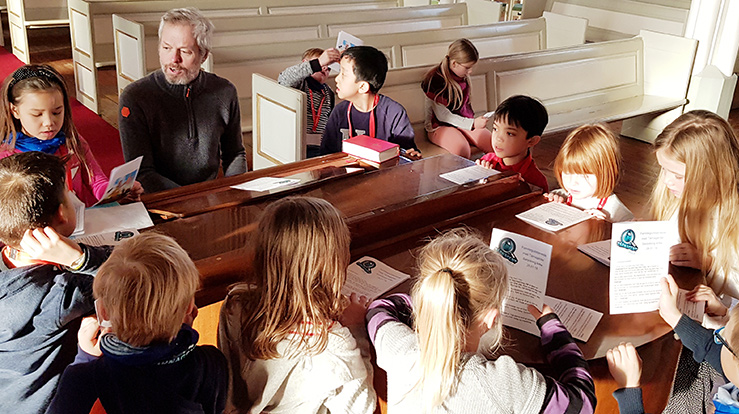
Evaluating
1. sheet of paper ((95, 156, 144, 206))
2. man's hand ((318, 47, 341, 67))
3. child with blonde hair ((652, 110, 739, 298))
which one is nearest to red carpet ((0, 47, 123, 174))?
man's hand ((318, 47, 341, 67))

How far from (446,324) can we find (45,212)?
1.12 meters

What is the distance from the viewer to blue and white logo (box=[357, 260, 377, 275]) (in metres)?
2.32

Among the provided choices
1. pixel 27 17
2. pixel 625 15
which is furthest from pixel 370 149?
pixel 27 17

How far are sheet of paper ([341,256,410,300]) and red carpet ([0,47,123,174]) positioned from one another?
11.7 feet

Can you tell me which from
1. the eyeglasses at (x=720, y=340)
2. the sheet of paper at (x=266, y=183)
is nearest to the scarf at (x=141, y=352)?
the sheet of paper at (x=266, y=183)

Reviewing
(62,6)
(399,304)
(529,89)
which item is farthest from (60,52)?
(399,304)

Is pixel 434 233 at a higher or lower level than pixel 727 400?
higher

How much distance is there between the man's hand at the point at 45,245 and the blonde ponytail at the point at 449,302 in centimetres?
94

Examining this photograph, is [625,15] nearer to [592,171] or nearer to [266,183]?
[592,171]

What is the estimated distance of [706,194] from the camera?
2689 mm

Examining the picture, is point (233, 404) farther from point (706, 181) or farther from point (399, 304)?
point (706, 181)

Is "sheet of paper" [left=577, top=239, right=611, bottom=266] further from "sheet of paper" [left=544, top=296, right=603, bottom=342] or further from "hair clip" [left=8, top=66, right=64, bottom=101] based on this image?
"hair clip" [left=8, top=66, right=64, bottom=101]

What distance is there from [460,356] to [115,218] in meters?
1.27

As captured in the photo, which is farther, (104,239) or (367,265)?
(367,265)
